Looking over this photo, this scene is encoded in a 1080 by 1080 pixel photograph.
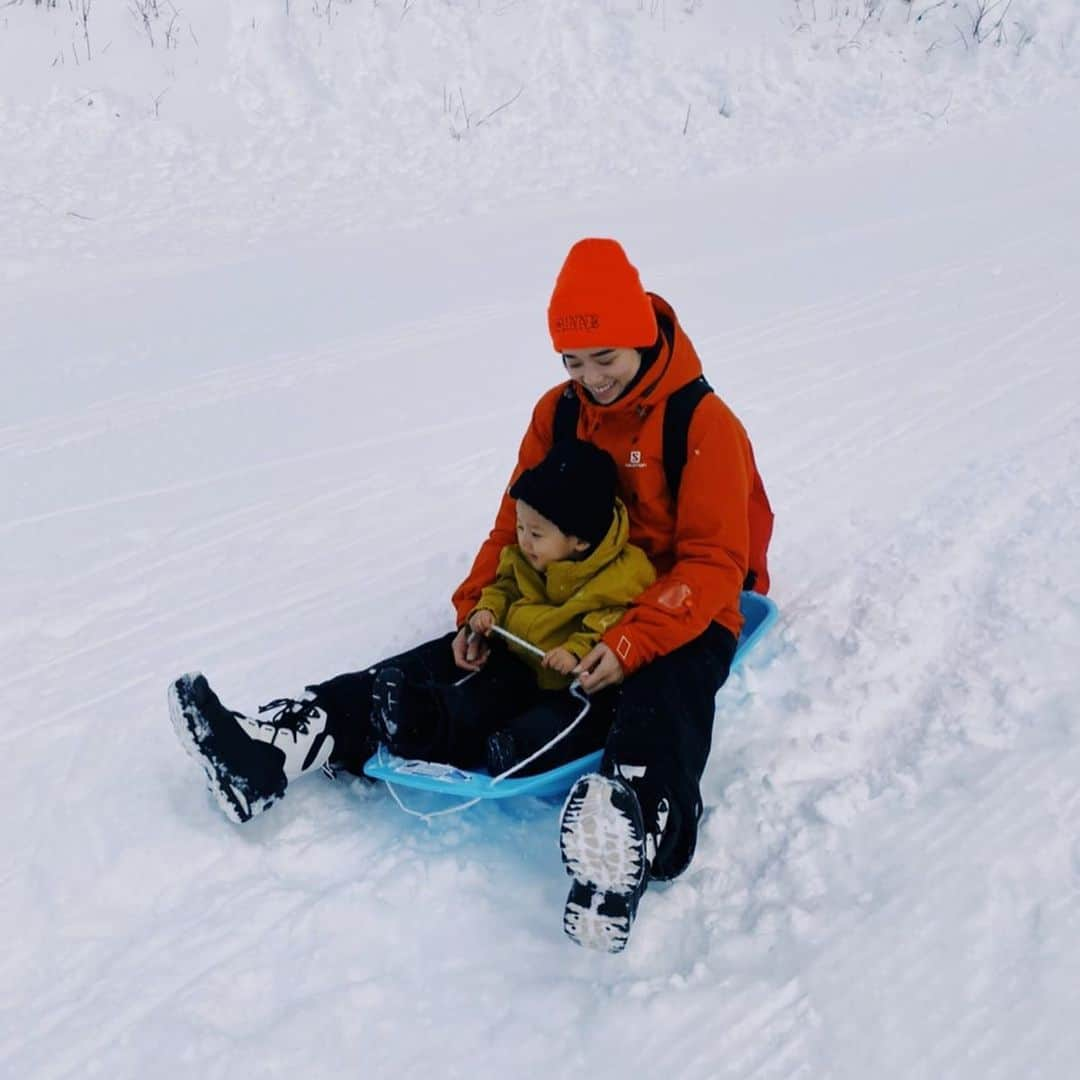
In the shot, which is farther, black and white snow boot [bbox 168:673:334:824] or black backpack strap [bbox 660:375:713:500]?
black backpack strap [bbox 660:375:713:500]

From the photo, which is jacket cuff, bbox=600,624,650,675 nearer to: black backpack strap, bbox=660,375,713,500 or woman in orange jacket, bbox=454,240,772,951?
woman in orange jacket, bbox=454,240,772,951

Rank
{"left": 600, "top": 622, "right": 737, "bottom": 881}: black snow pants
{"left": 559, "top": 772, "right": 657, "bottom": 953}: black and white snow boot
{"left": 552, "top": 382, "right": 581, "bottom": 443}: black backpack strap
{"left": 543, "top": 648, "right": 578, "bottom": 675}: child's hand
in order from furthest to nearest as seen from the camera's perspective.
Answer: {"left": 552, "top": 382, "right": 581, "bottom": 443}: black backpack strap
{"left": 543, "top": 648, "right": 578, "bottom": 675}: child's hand
{"left": 600, "top": 622, "right": 737, "bottom": 881}: black snow pants
{"left": 559, "top": 772, "right": 657, "bottom": 953}: black and white snow boot

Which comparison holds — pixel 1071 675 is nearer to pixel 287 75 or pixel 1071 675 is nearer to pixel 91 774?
pixel 91 774

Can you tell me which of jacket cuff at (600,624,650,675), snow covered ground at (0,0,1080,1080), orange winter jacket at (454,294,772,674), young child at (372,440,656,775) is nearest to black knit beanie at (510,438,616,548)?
young child at (372,440,656,775)

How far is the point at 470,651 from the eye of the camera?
8.63 ft

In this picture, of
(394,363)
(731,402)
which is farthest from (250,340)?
(731,402)

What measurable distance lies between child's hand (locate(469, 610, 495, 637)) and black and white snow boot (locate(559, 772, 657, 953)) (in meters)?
0.67

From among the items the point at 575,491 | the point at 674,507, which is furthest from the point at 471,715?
the point at 674,507

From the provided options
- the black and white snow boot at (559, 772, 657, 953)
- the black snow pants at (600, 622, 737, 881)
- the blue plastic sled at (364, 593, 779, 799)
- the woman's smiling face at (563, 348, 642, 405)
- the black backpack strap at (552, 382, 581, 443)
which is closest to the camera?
the black and white snow boot at (559, 772, 657, 953)

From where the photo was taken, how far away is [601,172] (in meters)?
7.04

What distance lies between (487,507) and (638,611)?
1444 mm

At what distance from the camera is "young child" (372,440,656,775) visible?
2436mm

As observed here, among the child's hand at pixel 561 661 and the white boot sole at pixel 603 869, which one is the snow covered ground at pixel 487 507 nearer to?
the white boot sole at pixel 603 869

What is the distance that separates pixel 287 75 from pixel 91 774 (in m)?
5.99
